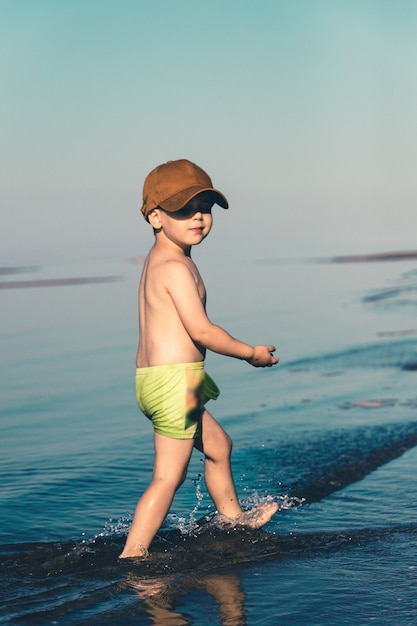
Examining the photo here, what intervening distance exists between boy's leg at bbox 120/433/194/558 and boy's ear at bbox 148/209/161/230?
3.14ft

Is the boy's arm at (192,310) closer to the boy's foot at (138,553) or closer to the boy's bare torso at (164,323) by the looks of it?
the boy's bare torso at (164,323)

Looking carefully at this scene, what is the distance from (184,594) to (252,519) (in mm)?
902

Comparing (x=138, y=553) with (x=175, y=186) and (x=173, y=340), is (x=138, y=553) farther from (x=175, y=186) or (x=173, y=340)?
(x=175, y=186)

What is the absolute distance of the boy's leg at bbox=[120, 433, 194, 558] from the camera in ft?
12.9

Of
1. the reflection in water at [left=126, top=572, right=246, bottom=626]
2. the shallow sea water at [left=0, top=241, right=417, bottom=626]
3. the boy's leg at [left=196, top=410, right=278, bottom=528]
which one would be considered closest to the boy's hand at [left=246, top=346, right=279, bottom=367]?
the boy's leg at [left=196, top=410, right=278, bottom=528]

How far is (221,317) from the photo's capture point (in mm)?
13609

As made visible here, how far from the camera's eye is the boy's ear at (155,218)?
4.16 m

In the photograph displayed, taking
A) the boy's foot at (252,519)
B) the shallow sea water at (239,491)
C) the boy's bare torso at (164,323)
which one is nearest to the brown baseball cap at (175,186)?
the boy's bare torso at (164,323)

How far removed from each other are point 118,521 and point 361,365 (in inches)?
207

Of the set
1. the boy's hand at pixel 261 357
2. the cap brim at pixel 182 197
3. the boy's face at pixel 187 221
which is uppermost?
the cap brim at pixel 182 197

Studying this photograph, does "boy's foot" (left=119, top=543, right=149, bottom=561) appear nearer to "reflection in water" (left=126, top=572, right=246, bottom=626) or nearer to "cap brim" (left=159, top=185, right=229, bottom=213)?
"reflection in water" (left=126, top=572, right=246, bottom=626)

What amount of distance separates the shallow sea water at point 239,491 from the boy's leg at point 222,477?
8 centimetres

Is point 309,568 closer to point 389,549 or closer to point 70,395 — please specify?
point 389,549

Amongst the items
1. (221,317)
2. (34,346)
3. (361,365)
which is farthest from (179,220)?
(221,317)
